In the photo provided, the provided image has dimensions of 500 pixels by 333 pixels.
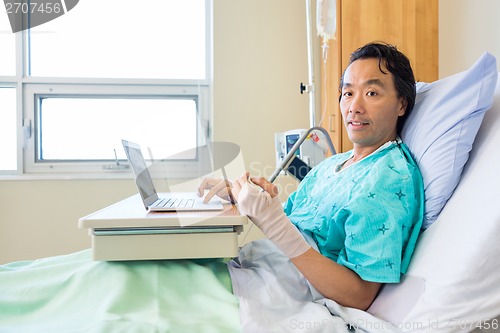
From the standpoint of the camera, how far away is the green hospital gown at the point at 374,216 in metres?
0.93

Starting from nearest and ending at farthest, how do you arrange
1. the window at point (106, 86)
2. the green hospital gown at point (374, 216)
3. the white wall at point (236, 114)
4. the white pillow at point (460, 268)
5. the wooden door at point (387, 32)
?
the white pillow at point (460, 268) → the green hospital gown at point (374, 216) → the wooden door at point (387, 32) → the white wall at point (236, 114) → the window at point (106, 86)

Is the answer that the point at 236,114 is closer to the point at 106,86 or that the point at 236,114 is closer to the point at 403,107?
the point at 106,86

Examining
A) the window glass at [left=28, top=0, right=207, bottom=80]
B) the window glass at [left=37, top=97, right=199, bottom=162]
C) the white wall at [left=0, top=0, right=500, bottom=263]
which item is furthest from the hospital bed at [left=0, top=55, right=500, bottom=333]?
the window glass at [left=28, top=0, right=207, bottom=80]

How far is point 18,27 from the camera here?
8.79 feet

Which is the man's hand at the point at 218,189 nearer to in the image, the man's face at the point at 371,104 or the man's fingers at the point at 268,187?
the man's fingers at the point at 268,187

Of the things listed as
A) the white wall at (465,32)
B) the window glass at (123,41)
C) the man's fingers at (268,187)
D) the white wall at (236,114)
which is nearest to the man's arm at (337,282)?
the man's fingers at (268,187)

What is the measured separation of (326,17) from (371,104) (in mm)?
896

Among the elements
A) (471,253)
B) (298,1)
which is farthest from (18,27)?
(471,253)

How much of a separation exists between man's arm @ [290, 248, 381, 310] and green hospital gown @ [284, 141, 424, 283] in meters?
0.03

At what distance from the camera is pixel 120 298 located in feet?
2.89

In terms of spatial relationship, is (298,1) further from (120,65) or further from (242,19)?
(120,65)

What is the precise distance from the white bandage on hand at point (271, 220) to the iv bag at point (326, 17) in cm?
118

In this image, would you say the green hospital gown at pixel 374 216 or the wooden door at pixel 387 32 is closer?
the green hospital gown at pixel 374 216

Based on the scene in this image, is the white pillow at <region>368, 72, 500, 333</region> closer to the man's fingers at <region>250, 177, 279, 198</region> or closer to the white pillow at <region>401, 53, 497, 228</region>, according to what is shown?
the white pillow at <region>401, 53, 497, 228</region>
